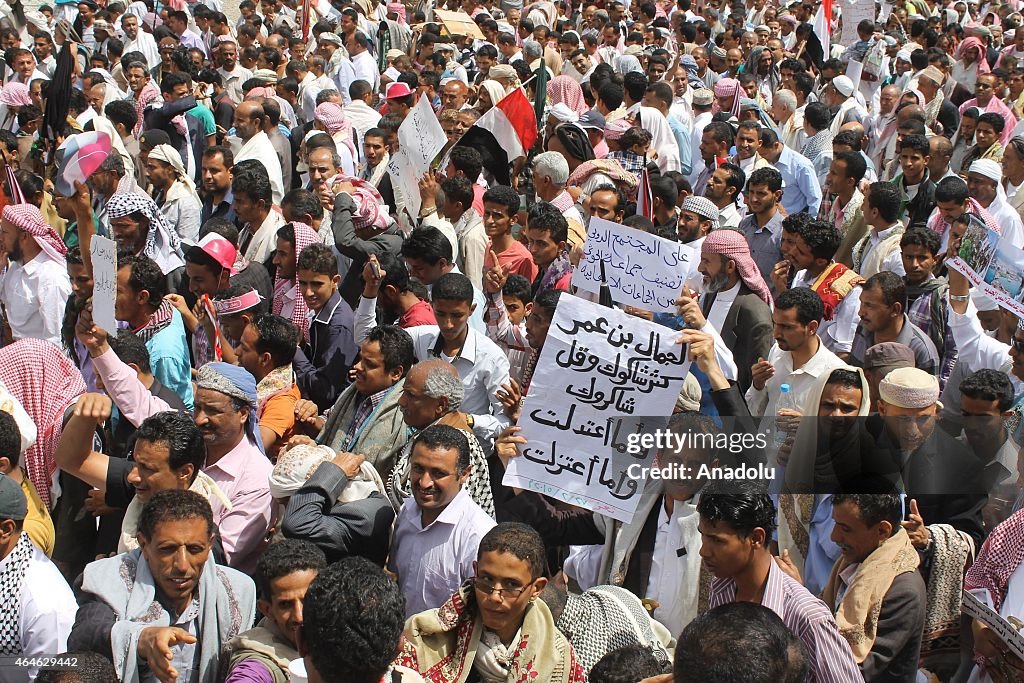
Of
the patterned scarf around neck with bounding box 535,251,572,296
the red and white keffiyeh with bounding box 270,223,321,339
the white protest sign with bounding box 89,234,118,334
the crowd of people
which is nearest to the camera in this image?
the crowd of people

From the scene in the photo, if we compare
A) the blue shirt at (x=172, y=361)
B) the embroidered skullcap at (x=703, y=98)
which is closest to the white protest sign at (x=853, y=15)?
the embroidered skullcap at (x=703, y=98)

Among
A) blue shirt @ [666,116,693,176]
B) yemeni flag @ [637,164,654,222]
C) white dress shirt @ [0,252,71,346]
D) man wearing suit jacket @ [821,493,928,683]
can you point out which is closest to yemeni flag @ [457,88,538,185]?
yemeni flag @ [637,164,654,222]

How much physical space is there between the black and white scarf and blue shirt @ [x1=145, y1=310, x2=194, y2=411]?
5.98ft

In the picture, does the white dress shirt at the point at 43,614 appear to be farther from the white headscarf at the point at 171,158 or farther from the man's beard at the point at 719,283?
the white headscarf at the point at 171,158

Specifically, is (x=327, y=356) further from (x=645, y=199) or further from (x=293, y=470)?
(x=645, y=199)

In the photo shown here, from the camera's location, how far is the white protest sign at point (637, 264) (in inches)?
220

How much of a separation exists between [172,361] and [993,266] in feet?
12.4

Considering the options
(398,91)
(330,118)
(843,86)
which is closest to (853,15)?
(843,86)

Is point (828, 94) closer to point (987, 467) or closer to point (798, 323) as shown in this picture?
point (798, 323)

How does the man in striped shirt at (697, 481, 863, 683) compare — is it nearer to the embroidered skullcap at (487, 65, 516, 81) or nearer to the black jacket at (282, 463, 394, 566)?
the black jacket at (282, 463, 394, 566)

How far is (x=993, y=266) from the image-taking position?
5.50m

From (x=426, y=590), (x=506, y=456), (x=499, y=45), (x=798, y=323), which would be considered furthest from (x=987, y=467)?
(x=499, y=45)

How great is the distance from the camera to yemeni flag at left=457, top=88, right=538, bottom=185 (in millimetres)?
9008

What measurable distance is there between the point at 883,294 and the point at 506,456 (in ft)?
7.71
